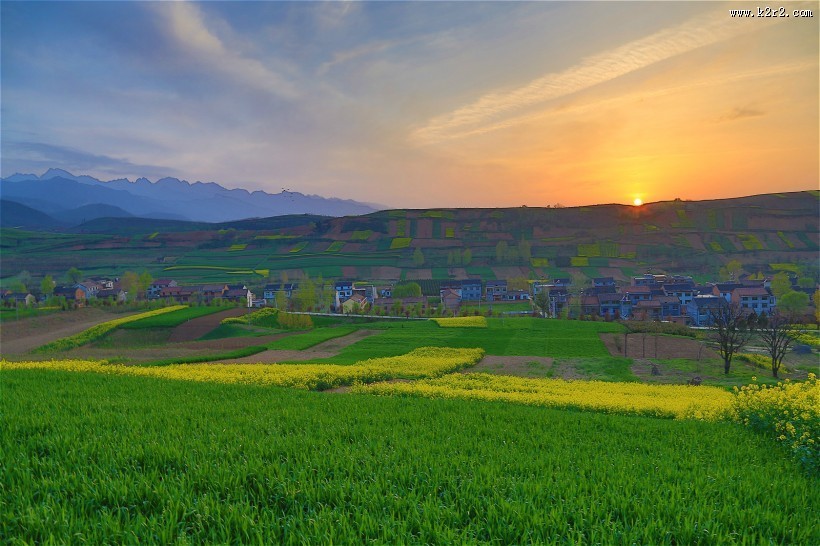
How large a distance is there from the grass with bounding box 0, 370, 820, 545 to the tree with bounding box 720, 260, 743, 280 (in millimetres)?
137804

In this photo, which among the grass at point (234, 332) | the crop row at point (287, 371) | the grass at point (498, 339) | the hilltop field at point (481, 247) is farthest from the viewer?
the hilltop field at point (481, 247)

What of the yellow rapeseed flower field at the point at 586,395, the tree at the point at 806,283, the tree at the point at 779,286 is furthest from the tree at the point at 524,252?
the yellow rapeseed flower field at the point at 586,395

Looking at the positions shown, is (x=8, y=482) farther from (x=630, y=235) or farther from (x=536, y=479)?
(x=630, y=235)

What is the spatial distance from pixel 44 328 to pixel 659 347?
74.3 metres

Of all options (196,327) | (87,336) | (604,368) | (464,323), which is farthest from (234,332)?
(604,368)

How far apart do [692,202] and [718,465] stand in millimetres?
216633

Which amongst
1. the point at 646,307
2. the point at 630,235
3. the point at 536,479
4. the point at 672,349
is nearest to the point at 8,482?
the point at 536,479

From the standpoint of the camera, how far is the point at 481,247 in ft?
554

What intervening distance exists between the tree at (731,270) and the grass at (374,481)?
452 feet

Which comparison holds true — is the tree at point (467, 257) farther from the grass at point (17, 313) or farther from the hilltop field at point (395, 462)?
the hilltop field at point (395, 462)

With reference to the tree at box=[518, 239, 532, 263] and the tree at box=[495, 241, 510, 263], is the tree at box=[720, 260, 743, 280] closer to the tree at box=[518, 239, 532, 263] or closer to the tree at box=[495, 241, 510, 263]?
the tree at box=[518, 239, 532, 263]

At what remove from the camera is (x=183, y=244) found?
585 ft

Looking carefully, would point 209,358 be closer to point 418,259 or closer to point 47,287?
point 47,287

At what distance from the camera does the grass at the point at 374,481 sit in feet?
16.7
